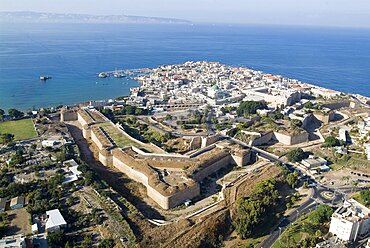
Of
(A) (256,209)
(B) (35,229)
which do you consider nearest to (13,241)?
(B) (35,229)

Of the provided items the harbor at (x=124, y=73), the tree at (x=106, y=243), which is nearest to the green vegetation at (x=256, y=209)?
the tree at (x=106, y=243)

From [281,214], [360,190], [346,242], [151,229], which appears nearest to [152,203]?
[151,229]

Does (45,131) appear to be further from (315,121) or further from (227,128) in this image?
(315,121)

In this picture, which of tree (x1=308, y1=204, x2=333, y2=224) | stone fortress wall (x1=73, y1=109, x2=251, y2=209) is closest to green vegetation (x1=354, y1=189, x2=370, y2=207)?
tree (x1=308, y1=204, x2=333, y2=224)

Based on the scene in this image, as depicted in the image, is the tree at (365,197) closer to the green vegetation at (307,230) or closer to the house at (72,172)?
the green vegetation at (307,230)

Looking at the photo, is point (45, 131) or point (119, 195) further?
point (45, 131)

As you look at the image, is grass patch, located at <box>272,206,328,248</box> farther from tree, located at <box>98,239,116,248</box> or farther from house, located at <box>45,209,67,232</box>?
house, located at <box>45,209,67,232</box>
